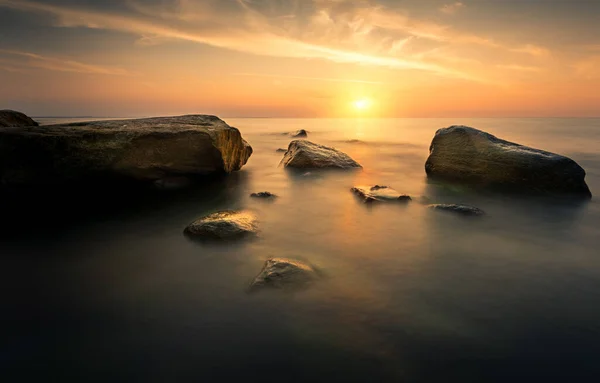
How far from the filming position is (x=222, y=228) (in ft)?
20.9

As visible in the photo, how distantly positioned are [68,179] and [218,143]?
181 inches

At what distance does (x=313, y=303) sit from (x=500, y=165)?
31.4 feet

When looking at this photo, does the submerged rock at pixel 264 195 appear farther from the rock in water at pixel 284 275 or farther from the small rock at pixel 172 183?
the rock in water at pixel 284 275

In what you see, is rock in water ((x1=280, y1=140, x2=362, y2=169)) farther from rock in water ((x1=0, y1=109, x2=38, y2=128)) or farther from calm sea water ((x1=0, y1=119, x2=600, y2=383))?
rock in water ((x1=0, y1=109, x2=38, y2=128))

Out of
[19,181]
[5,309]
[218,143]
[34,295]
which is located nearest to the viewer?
[5,309]

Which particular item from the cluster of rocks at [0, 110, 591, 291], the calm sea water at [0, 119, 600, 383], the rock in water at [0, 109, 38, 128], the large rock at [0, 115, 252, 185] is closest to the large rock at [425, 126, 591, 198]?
the cluster of rocks at [0, 110, 591, 291]

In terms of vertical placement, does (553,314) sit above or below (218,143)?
below

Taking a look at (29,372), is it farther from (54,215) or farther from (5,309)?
(54,215)

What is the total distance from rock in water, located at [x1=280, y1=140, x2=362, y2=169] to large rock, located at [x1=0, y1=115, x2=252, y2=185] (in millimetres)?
3883

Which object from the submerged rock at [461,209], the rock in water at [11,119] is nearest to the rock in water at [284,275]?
the submerged rock at [461,209]

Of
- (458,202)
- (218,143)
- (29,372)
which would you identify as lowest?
(29,372)

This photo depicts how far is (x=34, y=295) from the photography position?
4.29 m

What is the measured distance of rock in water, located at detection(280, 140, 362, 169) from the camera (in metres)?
14.3

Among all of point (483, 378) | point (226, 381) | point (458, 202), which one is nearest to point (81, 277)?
point (226, 381)
